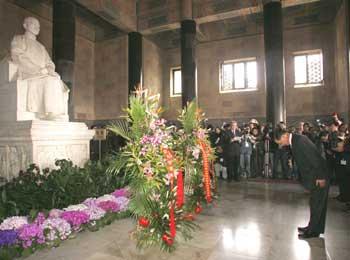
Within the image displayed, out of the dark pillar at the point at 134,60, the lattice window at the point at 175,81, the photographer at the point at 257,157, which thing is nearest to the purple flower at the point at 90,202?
the photographer at the point at 257,157

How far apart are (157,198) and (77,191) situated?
65.8 inches

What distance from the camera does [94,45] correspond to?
48.0ft

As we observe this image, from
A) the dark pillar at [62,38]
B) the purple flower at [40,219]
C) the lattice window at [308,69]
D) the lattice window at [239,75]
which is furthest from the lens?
the lattice window at [239,75]

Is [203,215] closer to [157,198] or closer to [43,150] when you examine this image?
[157,198]

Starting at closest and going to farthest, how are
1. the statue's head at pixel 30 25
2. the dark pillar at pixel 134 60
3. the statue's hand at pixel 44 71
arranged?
the statue's hand at pixel 44 71 < the statue's head at pixel 30 25 < the dark pillar at pixel 134 60

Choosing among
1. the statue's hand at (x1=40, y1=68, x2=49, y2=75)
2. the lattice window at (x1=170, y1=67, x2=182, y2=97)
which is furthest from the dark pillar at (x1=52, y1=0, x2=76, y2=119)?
the lattice window at (x1=170, y1=67, x2=182, y2=97)

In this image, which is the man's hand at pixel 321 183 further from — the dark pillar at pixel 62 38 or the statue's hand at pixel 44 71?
the dark pillar at pixel 62 38

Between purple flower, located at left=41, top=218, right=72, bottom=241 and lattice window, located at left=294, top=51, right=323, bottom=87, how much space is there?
1293cm

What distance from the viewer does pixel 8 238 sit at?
260 centimetres

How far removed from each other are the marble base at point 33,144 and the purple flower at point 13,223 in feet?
5.98

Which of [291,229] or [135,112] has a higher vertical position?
[135,112]

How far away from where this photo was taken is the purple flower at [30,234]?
2.67 meters

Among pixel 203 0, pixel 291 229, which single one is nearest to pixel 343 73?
pixel 203 0

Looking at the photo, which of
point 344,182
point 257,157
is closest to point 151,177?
point 344,182
